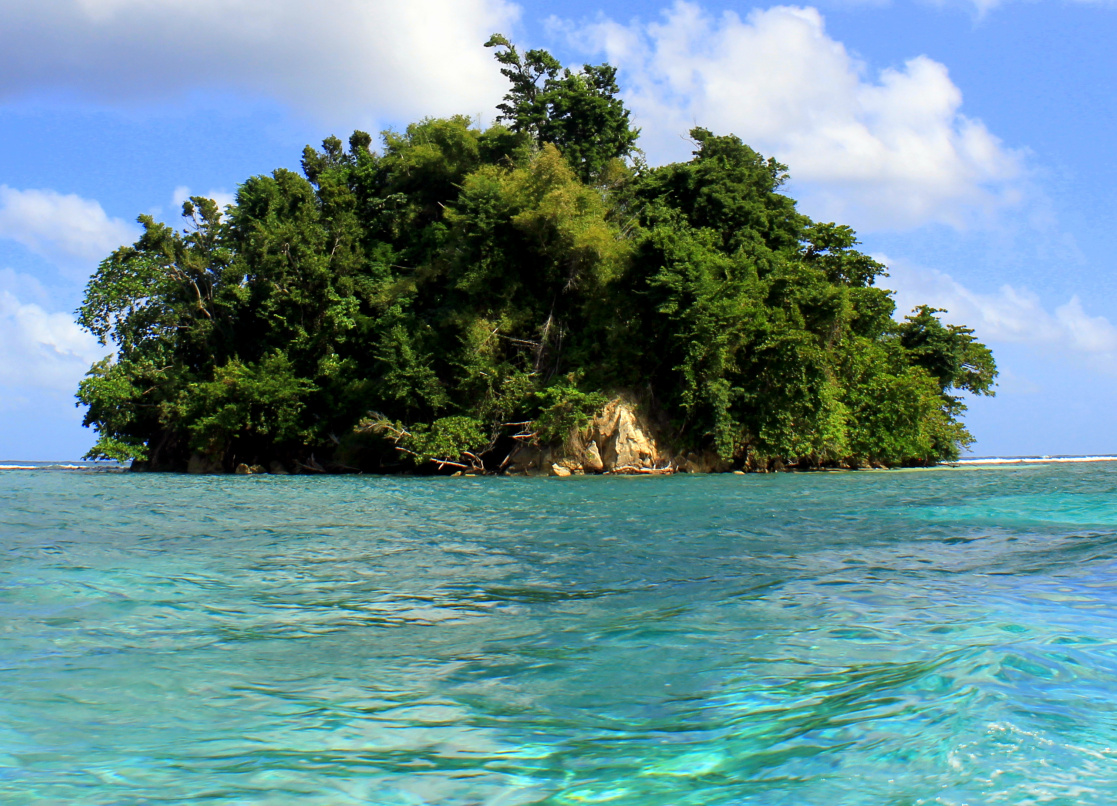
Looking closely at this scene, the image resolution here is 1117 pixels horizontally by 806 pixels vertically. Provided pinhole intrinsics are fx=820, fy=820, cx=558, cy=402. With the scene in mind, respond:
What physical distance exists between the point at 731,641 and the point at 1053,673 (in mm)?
1479

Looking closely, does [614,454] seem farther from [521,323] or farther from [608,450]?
[521,323]

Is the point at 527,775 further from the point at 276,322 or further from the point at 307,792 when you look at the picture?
the point at 276,322

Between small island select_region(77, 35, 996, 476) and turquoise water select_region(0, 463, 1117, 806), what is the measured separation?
1660 centimetres

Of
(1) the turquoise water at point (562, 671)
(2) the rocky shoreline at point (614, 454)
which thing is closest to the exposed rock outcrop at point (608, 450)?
(2) the rocky shoreline at point (614, 454)

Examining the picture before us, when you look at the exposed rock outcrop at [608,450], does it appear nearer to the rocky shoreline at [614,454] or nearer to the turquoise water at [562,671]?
the rocky shoreline at [614,454]

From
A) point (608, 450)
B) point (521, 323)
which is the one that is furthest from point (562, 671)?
point (521, 323)

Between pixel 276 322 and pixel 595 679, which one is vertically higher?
pixel 276 322

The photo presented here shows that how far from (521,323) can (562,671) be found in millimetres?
23306

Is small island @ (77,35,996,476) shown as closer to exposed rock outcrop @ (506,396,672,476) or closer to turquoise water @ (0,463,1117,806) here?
exposed rock outcrop @ (506,396,672,476)

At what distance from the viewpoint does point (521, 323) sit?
2683cm

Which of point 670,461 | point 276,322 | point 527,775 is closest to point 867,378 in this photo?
point 670,461

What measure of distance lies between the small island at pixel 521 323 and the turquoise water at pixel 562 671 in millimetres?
16597

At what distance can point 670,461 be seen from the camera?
1011 inches

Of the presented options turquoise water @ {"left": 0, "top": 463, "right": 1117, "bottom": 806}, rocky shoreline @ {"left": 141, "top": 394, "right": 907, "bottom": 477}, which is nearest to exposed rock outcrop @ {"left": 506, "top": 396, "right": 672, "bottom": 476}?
rocky shoreline @ {"left": 141, "top": 394, "right": 907, "bottom": 477}
